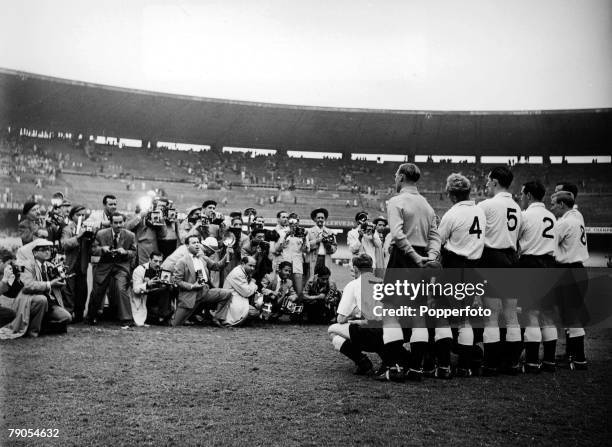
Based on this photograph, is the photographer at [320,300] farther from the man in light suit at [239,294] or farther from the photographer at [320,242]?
the man in light suit at [239,294]

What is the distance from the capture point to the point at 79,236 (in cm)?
698

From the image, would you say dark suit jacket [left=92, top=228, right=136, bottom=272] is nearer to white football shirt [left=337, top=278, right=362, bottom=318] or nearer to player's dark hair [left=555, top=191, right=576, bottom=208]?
white football shirt [left=337, top=278, right=362, bottom=318]

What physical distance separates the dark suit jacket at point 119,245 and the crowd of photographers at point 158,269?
0.01 metres

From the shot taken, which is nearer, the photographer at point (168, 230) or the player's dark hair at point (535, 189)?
the player's dark hair at point (535, 189)

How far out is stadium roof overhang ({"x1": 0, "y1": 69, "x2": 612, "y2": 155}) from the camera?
84.0ft

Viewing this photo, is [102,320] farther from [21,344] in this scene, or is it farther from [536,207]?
[536,207]

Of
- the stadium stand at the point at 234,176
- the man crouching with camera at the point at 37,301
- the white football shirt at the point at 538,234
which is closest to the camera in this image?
the white football shirt at the point at 538,234

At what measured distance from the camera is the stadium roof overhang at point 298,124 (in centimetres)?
2559

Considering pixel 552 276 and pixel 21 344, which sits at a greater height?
pixel 552 276

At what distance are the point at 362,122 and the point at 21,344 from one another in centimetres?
2504

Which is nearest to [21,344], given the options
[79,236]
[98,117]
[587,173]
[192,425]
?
[79,236]

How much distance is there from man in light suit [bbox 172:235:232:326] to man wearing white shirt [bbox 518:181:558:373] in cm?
407

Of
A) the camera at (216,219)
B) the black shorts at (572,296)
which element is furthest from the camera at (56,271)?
the black shorts at (572,296)

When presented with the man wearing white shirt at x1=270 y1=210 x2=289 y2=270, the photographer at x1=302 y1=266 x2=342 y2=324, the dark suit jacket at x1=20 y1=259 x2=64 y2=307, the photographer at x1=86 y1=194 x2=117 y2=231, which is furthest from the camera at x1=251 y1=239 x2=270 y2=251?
the dark suit jacket at x1=20 y1=259 x2=64 y2=307
